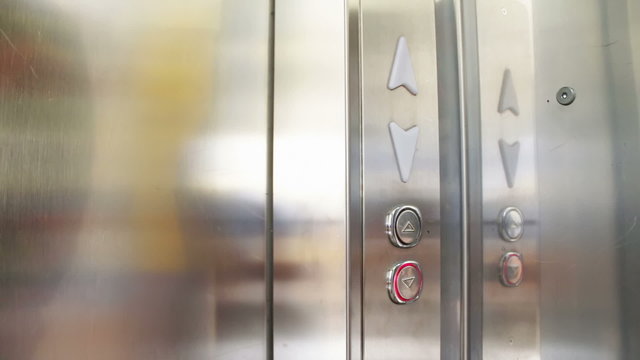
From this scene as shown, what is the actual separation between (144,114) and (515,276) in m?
0.92

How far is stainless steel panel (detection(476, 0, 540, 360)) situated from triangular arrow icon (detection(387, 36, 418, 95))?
22cm

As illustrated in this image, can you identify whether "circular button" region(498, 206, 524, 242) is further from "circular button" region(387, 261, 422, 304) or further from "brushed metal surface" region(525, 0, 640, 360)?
"circular button" region(387, 261, 422, 304)

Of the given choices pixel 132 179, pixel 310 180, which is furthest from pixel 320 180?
pixel 132 179

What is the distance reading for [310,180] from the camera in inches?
31.5

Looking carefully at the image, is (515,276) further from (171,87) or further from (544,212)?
(171,87)

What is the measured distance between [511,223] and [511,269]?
0.36ft

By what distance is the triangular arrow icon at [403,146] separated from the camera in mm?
721

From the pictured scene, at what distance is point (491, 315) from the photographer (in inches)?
32.7

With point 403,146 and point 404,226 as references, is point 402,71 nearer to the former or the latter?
point 403,146

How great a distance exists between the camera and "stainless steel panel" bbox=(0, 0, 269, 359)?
1.87 feet

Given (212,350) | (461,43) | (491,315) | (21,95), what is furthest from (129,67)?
(491,315)

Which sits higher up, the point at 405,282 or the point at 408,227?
the point at 408,227

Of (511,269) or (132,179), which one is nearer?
(132,179)

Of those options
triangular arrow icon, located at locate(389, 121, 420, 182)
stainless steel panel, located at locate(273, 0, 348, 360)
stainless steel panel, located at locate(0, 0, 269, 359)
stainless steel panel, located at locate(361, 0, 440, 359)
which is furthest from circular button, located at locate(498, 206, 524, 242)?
stainless steel panel, located at locate(0, 0, 269, 359)
